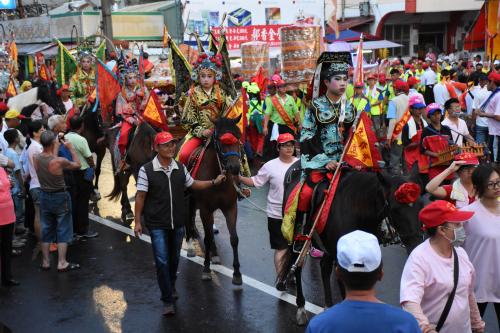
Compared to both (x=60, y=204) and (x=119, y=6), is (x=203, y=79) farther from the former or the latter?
(x=119, y=6)

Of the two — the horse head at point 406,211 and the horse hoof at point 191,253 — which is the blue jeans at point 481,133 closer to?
the horse hoof at point 191,253

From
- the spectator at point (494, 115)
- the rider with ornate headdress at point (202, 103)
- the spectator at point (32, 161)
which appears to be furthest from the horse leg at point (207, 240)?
the spectator at point (494, 115)

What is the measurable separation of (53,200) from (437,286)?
575 centimetres

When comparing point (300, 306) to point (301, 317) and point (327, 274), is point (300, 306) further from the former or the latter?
point (327, 274)

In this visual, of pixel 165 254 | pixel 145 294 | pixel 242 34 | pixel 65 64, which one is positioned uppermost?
pixel 242 34

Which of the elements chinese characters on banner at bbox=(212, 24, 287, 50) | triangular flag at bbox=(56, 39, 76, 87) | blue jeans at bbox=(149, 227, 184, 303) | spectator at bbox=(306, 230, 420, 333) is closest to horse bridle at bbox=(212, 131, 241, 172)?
blue jeans at bbox=(149, 227, 184, 303)

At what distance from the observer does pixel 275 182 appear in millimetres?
7957

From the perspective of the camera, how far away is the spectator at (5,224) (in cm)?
790

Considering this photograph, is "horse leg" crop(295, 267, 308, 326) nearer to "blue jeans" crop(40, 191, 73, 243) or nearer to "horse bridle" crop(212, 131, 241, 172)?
"horse bridle" crop(212, 131, 241, 172)

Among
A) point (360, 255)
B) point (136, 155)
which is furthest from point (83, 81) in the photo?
point (360, 255)

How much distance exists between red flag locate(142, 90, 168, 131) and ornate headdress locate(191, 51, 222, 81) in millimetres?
1467

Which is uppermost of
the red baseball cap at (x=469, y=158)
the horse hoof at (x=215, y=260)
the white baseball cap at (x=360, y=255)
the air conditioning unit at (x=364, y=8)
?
the air conditioning unit at (x=364, y=8)

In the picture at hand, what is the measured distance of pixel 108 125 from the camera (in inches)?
495

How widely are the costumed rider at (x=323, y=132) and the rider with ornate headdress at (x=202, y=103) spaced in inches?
93.0
